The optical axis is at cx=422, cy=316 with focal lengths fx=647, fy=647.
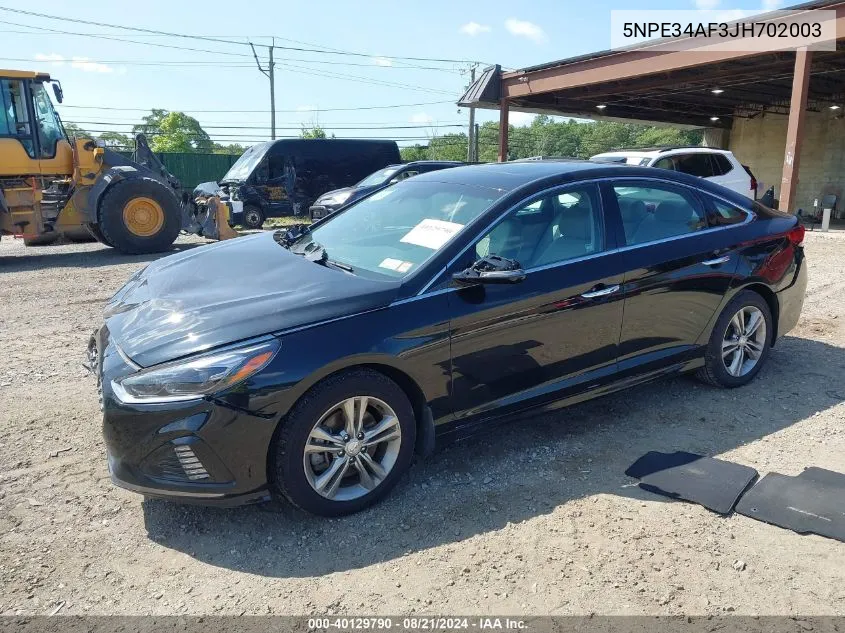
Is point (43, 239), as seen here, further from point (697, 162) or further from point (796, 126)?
point (796, 126)

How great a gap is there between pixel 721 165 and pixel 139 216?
1063 cm

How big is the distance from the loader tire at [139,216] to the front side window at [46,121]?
1206mm

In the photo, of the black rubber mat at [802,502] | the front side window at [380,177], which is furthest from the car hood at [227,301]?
the front side window at [380,177]

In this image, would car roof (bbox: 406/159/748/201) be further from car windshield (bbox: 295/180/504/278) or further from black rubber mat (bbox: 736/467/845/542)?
black rubber mat (bbox: 736/467/845/542)

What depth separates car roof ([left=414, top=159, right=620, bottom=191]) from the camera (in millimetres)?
3826

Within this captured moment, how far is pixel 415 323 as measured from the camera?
3.12m

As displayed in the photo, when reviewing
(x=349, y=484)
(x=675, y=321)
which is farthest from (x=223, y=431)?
(x=675, y=321)

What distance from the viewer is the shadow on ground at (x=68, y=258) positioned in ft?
33.6

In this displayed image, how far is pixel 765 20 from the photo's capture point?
526 inches

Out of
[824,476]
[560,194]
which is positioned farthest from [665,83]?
[824,476]

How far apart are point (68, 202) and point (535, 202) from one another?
10036mm

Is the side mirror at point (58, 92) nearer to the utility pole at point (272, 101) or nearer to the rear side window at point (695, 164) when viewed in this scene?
the rear side window at point (695, 164)

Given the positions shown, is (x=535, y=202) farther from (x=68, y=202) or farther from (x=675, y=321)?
(x=68, y=202)

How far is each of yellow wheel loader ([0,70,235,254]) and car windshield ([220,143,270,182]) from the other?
6091mm
